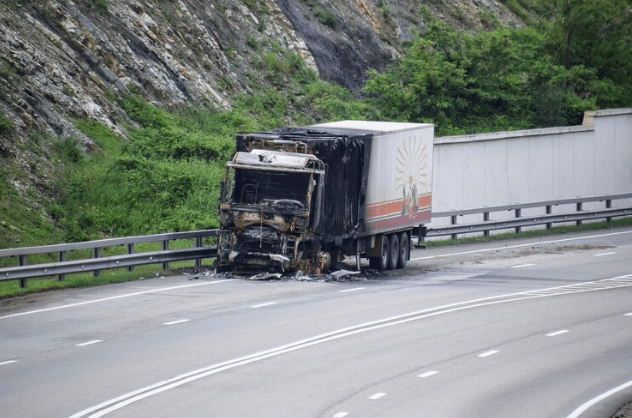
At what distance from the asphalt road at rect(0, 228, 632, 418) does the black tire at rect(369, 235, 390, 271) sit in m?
1.36

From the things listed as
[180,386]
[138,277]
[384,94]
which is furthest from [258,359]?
[384,94]

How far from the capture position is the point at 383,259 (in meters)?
28.8

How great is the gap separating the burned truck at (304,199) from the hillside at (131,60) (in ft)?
18.7

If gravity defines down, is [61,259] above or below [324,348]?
above

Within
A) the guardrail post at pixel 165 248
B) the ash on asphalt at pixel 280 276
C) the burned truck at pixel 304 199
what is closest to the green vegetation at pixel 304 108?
the guardrail post at pixel 165 248

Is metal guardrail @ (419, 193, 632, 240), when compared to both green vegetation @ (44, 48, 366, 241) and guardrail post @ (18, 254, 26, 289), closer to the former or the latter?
green vegetation @ (44, 48, 366, 241)

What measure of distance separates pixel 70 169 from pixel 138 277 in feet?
25.6

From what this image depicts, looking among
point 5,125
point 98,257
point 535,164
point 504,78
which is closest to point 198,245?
point 98,257

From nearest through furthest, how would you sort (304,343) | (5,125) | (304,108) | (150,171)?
(304,343)
(5,125)
(150,171)
(304,108)

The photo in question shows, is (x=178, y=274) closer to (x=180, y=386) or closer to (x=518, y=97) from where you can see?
(x=180, y=386)

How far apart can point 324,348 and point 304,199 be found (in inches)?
346

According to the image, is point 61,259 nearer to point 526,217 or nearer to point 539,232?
point 526,217

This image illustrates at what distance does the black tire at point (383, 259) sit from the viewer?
2873 cm

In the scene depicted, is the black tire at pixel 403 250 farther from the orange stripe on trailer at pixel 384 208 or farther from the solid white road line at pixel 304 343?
the solid white road line at pixel 304 343
